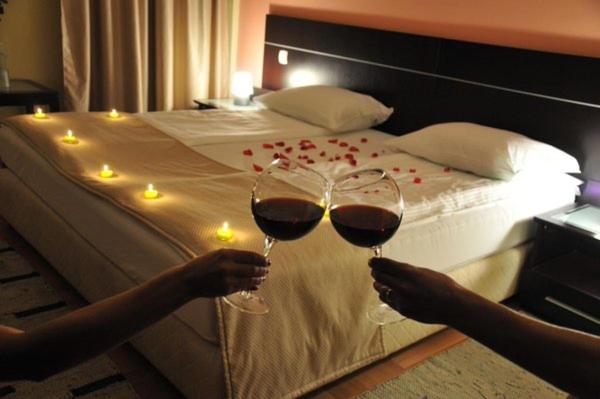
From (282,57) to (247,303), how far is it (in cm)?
322

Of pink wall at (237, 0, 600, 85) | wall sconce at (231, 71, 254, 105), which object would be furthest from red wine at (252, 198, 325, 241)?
wall sconce at (231, 71, 254, 105)

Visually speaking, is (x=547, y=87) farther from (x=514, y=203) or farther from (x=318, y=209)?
(x=318, y=209)

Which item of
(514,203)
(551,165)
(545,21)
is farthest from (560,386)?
(545,21)

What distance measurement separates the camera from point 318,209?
0.97m

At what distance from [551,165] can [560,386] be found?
80.9 inches

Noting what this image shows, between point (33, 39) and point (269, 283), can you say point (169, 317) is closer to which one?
point (269, 283)

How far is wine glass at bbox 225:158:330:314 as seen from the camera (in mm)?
953

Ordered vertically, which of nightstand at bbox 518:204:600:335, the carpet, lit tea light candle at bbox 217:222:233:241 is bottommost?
the carpet

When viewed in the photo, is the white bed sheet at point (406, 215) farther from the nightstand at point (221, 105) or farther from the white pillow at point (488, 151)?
the nightstand at point (221, 105)

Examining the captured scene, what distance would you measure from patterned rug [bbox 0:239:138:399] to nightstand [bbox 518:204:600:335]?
1.81 meters

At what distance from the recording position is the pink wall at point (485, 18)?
8.78 feet

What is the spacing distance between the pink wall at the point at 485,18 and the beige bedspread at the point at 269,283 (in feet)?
5.51

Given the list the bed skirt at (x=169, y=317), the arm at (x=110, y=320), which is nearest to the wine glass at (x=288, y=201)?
the arm at (x=110, y=320)

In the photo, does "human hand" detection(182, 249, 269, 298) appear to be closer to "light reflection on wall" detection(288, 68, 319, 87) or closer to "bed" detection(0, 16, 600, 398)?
"bed" detection(0, 16, 600, 398)
